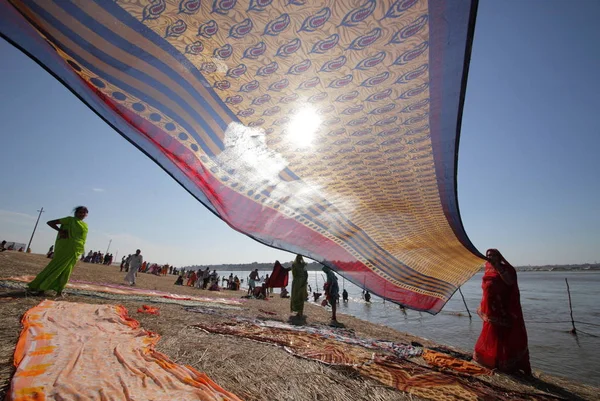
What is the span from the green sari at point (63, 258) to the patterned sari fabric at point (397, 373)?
9.85 feet

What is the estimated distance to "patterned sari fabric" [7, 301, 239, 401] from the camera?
159 centimetres

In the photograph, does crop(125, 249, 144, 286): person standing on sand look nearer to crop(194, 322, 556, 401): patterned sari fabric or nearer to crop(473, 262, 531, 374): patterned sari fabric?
crop(194, 322, 556, 401): patterned sari fabric

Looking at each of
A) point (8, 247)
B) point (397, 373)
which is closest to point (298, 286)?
point (397, 373)

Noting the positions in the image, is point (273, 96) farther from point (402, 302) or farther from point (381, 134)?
point (402, 302)

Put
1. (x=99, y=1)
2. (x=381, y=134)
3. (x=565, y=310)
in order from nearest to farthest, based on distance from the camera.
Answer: (x=99, y=1), (x=381, y=134), (x=565, y=310)

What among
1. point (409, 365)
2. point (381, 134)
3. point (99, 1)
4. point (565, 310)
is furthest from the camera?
point (565, 310)

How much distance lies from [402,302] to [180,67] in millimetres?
6448

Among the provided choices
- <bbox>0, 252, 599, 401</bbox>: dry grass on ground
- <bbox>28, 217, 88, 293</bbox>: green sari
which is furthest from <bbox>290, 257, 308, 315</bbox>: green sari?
<bbox>28, 217, 88, 293</bbox>: green sari

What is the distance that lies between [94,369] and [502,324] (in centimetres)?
511

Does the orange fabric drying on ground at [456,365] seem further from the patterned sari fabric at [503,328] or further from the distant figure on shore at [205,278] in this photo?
the distant figure on shore at [205,278]

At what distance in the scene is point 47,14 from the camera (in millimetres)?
1858

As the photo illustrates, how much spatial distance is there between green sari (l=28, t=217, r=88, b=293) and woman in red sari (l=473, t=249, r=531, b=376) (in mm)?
7147

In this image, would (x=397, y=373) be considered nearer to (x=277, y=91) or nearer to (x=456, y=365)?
(x=456, y=365)

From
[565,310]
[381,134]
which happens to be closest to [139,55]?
[381,134]
